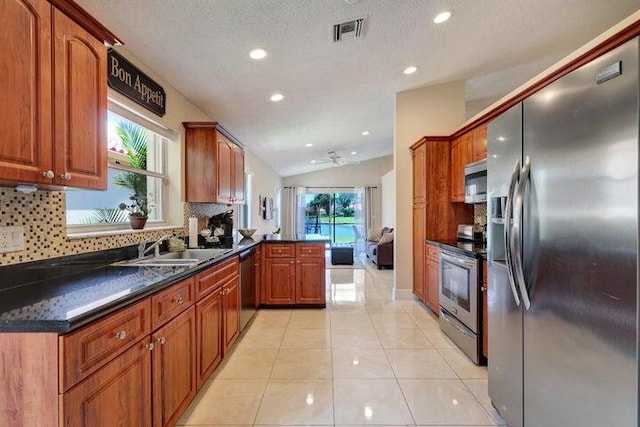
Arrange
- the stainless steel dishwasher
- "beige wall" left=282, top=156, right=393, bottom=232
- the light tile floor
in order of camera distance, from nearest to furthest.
Result: the light tile floor
the stainless steel dishwasher
"beige wall" left=282, top=156, right=393, bottom=232

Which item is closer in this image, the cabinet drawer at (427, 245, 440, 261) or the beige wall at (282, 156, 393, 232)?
the cabinet drawer at (427, 245, 440, 261)

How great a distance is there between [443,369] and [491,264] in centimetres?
111

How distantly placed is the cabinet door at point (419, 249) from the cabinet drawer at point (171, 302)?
305 centimetres

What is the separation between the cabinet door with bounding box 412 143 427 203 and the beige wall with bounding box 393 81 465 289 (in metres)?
0.11

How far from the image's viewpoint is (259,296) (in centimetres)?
411

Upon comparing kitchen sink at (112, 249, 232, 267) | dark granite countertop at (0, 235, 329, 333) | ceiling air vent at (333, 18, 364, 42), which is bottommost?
kitchen sink at (112, 249, 232, 267)

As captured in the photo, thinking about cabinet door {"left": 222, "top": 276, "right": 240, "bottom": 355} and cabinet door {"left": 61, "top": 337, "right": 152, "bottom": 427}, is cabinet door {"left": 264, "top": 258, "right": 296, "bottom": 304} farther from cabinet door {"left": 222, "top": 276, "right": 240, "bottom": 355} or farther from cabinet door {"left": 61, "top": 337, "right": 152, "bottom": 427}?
cabinet door {"left": 61, "top": 337, "right": 152, "bottom": 427}

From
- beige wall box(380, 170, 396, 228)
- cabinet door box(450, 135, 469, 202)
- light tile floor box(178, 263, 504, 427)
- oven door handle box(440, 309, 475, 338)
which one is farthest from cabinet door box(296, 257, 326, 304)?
beige wall box(380, 170, 396, 228)

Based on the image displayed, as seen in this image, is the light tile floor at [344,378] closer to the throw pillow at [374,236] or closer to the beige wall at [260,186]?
the beige wall at [260,186]

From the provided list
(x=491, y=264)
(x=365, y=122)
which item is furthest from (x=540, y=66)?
(x=491, y=264)

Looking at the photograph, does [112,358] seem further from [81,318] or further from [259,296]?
[259,296]

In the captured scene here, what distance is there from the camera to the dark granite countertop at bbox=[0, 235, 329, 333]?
104cm

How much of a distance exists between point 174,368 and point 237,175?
2.80 metres

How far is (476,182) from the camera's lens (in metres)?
3.44
